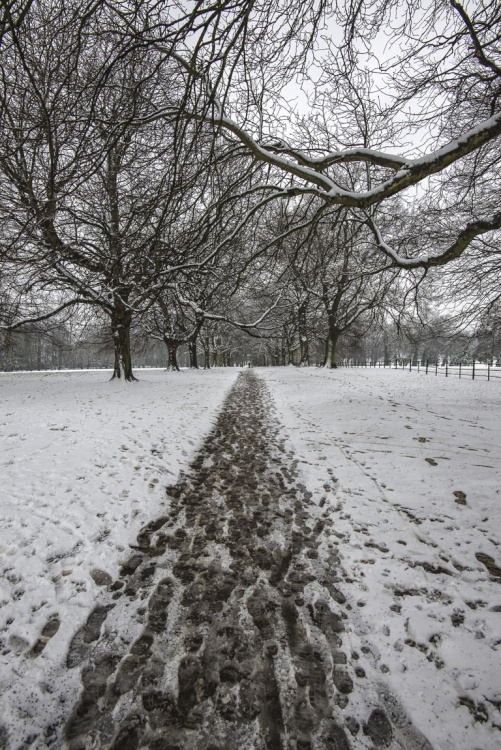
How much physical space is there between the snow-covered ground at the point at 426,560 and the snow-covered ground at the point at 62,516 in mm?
1740

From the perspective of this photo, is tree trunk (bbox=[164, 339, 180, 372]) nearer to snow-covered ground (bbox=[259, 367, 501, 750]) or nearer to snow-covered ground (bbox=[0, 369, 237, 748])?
snow-covered ground (bbox=[0, 369, 237, 748])

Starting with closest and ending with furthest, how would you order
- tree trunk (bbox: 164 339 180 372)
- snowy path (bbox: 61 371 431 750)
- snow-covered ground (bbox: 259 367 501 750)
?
snowy path (bbox: 61 371 431 750)
snow-covered ground (bbox: 259 367 501 750)
tree trunk (bbox: 164 339 180 372)

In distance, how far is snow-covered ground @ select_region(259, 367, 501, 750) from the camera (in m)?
1.51

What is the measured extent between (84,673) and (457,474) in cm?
414

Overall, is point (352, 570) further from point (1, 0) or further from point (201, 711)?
point (1, 0)

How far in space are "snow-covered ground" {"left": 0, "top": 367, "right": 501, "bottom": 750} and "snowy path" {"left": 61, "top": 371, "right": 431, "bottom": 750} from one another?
0.12m

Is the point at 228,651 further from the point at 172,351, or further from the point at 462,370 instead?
the point at 462,370

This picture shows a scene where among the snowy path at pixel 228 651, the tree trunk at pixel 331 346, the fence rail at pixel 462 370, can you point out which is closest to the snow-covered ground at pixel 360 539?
the snowy path at pixel 228 651

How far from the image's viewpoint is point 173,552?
2.66 m

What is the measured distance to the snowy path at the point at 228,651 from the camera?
1.38 metres

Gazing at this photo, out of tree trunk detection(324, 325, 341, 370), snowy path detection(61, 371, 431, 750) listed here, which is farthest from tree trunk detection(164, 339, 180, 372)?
snowy path detection(61, 371, 431, 750)

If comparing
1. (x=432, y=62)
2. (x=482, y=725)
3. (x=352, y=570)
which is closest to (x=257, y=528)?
(x=352, y=570)

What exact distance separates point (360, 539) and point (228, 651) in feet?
4.96

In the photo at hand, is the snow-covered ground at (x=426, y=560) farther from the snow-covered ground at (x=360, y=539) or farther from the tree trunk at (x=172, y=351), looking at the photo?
the tree trunk at (x=172, y=351)
